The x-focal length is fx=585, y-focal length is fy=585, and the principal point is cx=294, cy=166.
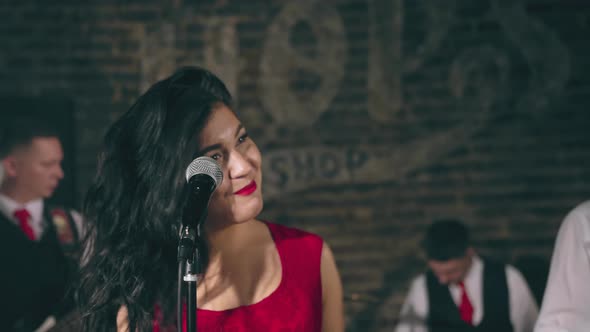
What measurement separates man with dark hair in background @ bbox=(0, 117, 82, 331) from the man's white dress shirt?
6.21 ft

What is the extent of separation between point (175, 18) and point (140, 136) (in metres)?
2.37

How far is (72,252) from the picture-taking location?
3.43m

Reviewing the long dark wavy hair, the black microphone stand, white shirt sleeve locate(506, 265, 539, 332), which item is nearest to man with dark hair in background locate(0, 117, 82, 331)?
the long dark wavy hair

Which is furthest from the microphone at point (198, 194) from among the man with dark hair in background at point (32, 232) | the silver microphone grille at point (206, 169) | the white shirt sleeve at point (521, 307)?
the white shirt sleeve at point (521, 307)

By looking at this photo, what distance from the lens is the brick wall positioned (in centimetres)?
362

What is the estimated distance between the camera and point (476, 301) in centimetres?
333

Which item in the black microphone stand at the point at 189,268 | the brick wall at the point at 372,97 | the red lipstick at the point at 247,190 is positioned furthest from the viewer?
the brick wall at the point at 372,97

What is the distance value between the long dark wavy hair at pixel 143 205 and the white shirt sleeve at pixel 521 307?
2325 millimetres

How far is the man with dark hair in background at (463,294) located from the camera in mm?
3230

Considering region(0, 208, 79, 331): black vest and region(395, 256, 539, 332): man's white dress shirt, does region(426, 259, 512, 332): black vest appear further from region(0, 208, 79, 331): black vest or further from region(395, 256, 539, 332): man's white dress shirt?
region(0, 208, 79, 331): black vest

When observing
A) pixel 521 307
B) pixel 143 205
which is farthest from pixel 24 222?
pixel 521 307

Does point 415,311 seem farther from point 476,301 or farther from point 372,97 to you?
point 372,97

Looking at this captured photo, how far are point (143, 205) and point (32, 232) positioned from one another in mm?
2100

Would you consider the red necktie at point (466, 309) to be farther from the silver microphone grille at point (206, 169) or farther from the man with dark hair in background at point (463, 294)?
the silver microphone grille at point (206, 169)
